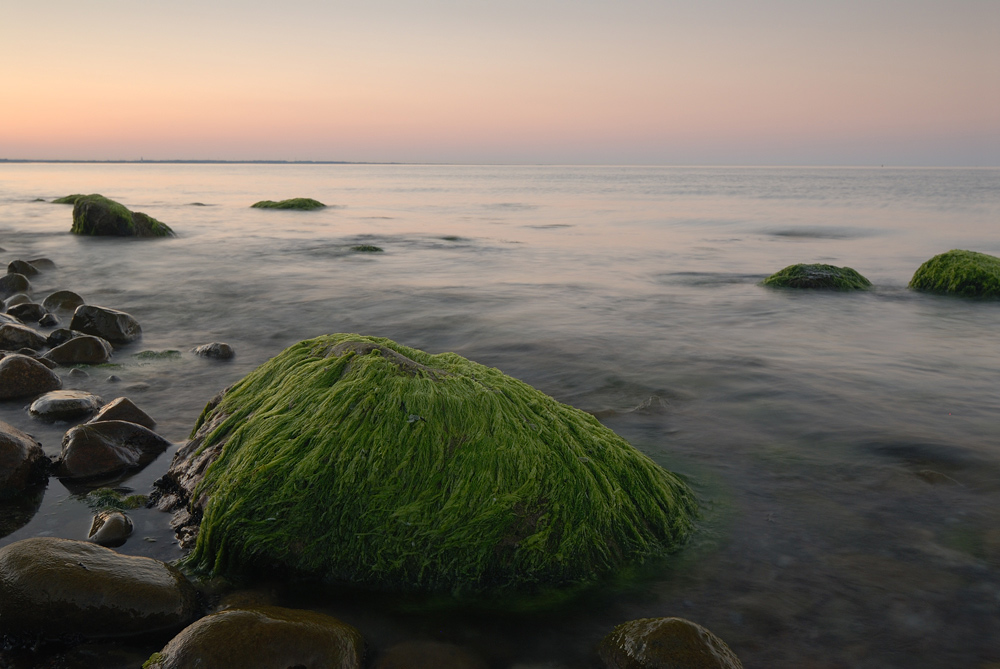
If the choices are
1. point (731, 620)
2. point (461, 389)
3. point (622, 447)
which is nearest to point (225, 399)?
point (461, 389)

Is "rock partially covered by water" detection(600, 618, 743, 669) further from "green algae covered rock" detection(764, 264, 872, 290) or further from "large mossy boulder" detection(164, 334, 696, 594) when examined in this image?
"green algae covered rock" detection(764, 264, 872, 290)

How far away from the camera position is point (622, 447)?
4.02 metres

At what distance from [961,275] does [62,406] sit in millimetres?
13363

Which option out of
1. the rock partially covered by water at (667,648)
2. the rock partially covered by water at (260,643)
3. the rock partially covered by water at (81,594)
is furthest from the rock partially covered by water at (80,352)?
the rock partially covered by water at (667,648)

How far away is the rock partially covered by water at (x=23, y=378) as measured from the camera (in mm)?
5594

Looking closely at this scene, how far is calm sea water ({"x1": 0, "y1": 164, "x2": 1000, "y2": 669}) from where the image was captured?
3.10m

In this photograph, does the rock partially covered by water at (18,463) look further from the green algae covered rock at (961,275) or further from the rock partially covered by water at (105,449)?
the green algae covered rock at (961,275)

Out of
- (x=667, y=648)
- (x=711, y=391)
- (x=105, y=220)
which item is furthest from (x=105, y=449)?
(x=105, y=220)

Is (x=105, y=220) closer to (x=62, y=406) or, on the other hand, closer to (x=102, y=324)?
(x=102, y=324)

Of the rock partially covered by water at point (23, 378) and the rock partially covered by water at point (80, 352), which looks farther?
the rock partially covered by water at point (80, 352)

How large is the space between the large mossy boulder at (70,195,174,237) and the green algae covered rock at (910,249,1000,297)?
66.5 feet

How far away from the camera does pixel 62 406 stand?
205 inches

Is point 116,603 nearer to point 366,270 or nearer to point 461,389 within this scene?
point 461,389

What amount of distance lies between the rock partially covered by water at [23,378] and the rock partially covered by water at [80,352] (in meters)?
0.94
